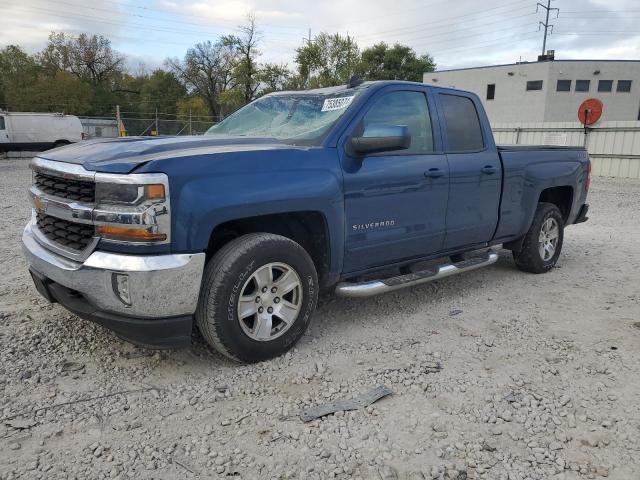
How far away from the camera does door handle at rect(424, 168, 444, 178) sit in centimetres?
414

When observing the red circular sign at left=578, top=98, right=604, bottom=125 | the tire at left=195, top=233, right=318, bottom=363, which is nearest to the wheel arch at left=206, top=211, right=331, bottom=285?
the tire at left=195, top=233, right=318, bottom=363

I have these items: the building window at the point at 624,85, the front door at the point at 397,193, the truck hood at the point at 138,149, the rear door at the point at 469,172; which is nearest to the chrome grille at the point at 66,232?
the truck hood at the point at 138,149

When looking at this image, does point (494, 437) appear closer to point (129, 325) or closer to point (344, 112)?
point (129, 325)

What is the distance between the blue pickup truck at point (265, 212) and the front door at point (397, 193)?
0.01 meters

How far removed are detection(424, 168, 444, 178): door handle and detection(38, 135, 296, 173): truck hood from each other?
1248 mm

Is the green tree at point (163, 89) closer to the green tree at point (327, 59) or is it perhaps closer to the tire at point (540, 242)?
the green tree at point (327, 59)

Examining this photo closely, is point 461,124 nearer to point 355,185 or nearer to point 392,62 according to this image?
point 355,185

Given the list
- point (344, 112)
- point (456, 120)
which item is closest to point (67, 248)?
point (344, 112)

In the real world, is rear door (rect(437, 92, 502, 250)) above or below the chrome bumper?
above

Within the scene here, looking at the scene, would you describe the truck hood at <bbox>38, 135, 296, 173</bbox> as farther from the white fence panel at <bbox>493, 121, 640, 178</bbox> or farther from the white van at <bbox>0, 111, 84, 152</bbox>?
the white van at <bbox>0, 111, 84, 152</bbox>

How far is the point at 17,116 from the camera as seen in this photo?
76.0 feet

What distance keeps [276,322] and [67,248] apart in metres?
1.38

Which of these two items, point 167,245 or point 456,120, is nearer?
point 167,245

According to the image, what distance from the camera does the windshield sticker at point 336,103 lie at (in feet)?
12.8
